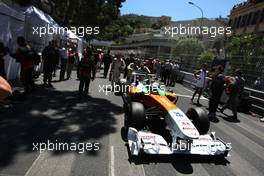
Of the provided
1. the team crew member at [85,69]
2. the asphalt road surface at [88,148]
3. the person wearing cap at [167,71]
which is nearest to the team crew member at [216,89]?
the asphalt road surface at [88,148]

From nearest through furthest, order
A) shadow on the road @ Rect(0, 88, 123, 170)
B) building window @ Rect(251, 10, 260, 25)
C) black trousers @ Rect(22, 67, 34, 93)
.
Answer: shadow on the road @ Rect(0, 88, 123, 170), black trousers @ Rect(22, 67, 34, 93), building window @ Rect(251, 10, 260, 25)

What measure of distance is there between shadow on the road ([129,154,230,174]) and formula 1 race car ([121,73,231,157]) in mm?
159

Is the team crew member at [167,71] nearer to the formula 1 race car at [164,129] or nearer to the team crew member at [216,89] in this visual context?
the team crew member at [216,89]

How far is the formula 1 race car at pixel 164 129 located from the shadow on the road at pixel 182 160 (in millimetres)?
159

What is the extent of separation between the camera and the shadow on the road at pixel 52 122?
22.2ft

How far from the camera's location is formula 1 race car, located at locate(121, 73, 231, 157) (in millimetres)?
6617

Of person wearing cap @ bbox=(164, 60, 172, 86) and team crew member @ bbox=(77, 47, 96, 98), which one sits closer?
team crew member @ bbox=(77, 47, 96, 98)

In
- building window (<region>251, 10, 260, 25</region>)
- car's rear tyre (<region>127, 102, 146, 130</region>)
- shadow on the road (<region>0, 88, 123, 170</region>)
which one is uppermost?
building window (<region>251, 10, 260, 25</region>)

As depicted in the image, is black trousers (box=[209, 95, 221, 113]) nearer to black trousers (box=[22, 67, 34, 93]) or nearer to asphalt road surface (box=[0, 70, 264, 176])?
asphalt road surface (box=[0, 70, 264, 176])

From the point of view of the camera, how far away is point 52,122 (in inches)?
336

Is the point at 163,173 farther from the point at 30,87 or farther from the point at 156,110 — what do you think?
the point at 30,87

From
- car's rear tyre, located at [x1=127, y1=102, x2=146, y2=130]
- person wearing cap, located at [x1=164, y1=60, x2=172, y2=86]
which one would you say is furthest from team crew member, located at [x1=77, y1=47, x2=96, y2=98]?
person wearing cap, located at [x1=164, y1=60, x2=172, y2=86]

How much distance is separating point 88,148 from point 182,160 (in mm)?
1771

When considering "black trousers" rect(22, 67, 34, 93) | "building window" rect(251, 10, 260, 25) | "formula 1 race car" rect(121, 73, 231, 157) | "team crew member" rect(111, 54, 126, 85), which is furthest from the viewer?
"building window" rect(251, 10, 260, 25)
